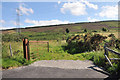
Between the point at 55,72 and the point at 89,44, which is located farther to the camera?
the point at 89,44

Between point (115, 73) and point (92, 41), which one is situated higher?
point (92, 41)

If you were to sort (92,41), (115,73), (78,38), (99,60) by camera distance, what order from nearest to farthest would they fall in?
1. (115,73)
2. (99,60)
3. (92,41)
4. (78,38)

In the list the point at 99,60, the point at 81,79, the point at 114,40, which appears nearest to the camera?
the point at 81,79

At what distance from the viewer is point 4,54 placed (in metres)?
7.57

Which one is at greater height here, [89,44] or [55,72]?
→ [89,44]

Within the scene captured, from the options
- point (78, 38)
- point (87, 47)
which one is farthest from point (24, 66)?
point (78, 38)

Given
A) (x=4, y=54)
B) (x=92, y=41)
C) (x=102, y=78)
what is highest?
(x=92, y=41)

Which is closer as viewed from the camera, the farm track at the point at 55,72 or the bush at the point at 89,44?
the farm track at the point at 55,72

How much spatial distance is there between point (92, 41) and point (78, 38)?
7.10 ft

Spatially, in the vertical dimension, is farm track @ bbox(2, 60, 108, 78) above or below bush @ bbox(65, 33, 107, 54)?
below

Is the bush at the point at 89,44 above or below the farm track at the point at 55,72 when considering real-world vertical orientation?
above

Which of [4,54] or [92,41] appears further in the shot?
[92,41]

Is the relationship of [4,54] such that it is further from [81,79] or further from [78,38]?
[78,38]

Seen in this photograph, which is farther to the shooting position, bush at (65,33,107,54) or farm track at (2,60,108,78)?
bush at (65,33,107,54)
